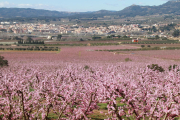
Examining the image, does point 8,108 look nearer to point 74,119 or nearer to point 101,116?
point 74,119

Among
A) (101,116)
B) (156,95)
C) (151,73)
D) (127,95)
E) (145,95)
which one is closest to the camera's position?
(127,95)

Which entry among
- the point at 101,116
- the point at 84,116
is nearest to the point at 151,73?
the point at 101,116

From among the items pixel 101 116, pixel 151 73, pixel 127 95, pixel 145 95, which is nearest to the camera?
pixel 127 95

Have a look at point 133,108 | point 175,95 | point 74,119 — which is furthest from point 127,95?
point 74,119

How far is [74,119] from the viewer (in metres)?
15.6

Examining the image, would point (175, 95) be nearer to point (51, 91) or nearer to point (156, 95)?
point (156, 95)

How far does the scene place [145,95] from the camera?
1515 centimetres

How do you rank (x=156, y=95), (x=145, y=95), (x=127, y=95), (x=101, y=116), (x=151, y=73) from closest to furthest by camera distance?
(x=127, y=95), (x=156, y=95), (x=145, y=95), (x=101, y=116), (x=151, y=73)

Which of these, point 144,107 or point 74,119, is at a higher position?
point 144,107

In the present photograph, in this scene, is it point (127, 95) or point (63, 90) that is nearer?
point (127, 95)

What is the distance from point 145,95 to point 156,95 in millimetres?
1113

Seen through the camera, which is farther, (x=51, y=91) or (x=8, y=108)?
(x=8, y=108)

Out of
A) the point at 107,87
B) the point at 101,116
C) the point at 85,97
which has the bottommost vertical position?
the point at 101,116

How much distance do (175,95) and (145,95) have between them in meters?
1.57
